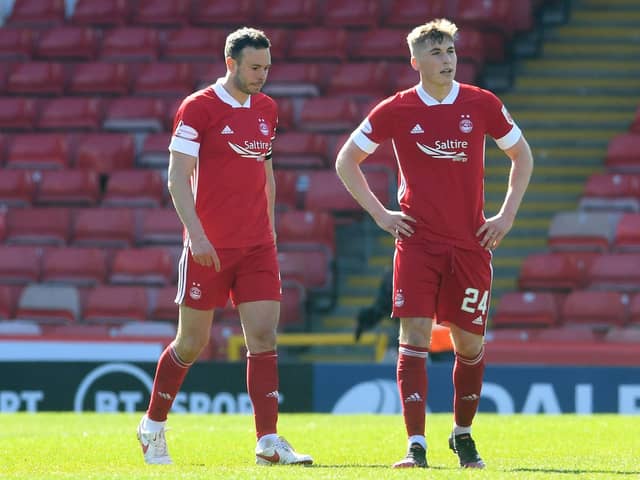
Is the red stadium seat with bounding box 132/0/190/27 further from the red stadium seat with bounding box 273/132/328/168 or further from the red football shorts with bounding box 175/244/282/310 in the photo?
the red football shorts with bounding box 175/244/282/310

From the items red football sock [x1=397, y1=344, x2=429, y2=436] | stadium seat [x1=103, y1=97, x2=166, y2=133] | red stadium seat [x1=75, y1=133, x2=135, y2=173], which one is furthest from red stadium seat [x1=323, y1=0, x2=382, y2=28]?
red football sock [x1=397, y1=344, x2=429, y2=436]

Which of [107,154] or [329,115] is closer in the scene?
[329,115]

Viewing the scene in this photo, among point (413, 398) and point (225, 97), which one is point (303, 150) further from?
point (413, 398)

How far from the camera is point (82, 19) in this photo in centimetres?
2383

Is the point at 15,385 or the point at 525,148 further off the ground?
the point at 525,148

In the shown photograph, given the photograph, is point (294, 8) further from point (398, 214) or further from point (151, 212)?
point (398, 214)

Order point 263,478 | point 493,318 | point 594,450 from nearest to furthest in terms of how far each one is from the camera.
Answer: point 263,478
point 594,450
point 493,318

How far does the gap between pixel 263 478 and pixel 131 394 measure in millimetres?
8833

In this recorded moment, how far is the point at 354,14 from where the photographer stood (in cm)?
2239

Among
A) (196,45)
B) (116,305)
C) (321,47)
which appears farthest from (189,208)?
(196,45)

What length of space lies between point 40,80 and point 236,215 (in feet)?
50.0

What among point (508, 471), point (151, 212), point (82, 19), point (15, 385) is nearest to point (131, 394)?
point (15, 385)

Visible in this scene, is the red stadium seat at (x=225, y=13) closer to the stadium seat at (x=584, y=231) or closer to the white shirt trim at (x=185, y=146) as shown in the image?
the stadium seat at (x=584, y=231)

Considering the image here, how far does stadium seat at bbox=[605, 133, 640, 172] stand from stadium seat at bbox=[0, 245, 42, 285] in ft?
25.1
